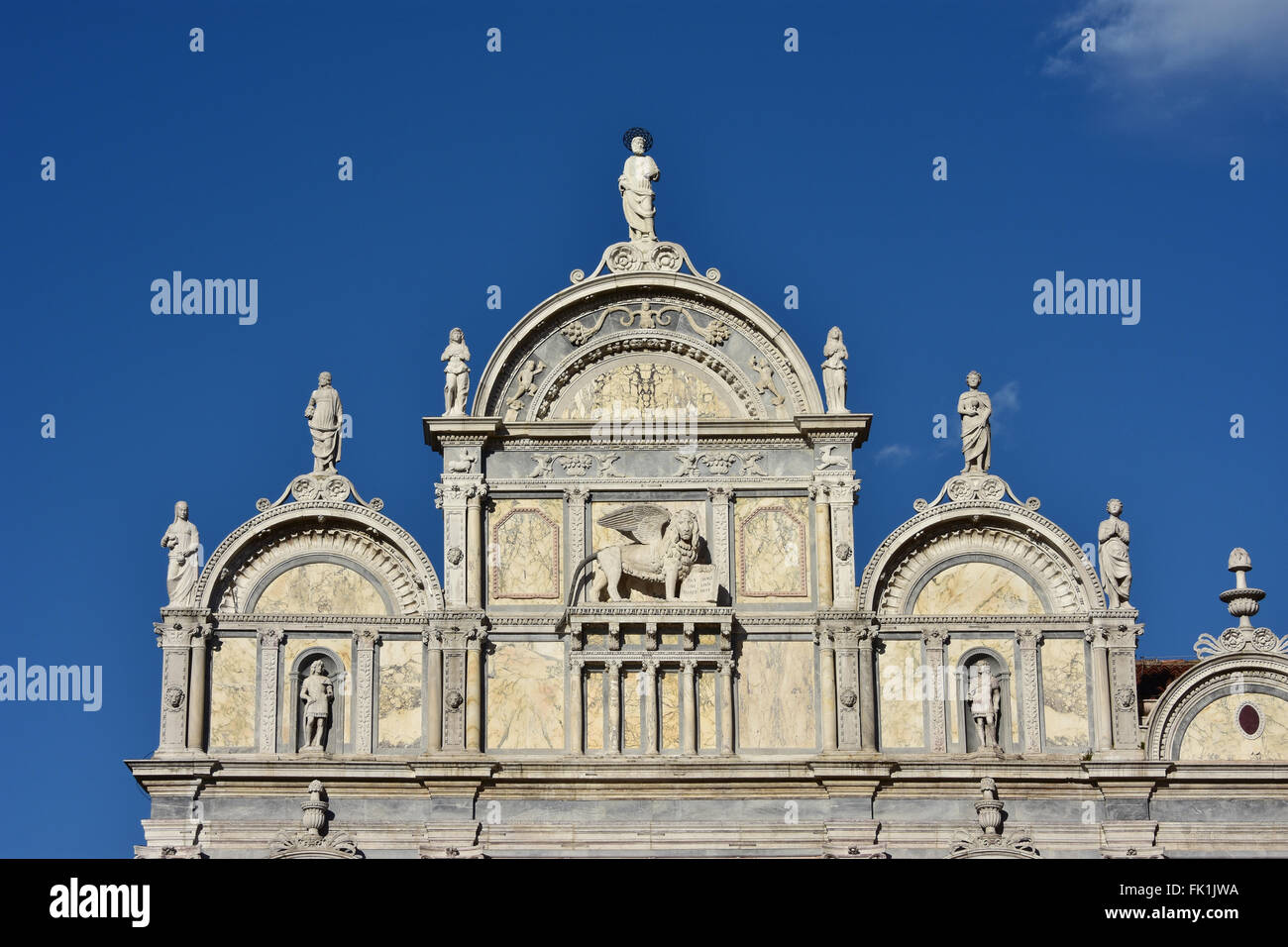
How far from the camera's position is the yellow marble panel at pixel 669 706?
113ft

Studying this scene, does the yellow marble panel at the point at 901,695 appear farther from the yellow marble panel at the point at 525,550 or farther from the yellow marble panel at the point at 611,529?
the yellow marble panel at the point at 525,550

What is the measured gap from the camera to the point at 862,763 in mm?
33906

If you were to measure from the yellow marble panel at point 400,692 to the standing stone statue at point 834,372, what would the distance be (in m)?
6.86

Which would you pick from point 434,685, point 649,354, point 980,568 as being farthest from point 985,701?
point 434,685

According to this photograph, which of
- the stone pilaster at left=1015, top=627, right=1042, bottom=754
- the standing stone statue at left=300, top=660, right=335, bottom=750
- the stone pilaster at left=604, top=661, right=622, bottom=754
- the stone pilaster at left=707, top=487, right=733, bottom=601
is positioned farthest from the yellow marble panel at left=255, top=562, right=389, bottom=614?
the stone pilaster at left=1015, top=627, right=1042, bottom=754

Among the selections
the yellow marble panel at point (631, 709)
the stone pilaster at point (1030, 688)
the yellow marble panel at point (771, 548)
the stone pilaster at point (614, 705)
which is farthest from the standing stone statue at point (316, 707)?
the stone pilaster at point (1030, 688)

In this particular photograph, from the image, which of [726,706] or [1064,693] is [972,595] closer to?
[1064,693]

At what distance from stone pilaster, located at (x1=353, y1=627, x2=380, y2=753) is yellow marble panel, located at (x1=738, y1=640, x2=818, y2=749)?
514cm

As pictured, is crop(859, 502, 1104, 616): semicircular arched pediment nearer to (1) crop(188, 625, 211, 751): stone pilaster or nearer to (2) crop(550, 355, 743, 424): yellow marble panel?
(2) crop(550, 355, 743, 424): yellow marble panel

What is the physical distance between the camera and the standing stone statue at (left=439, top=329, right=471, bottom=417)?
117 ft
